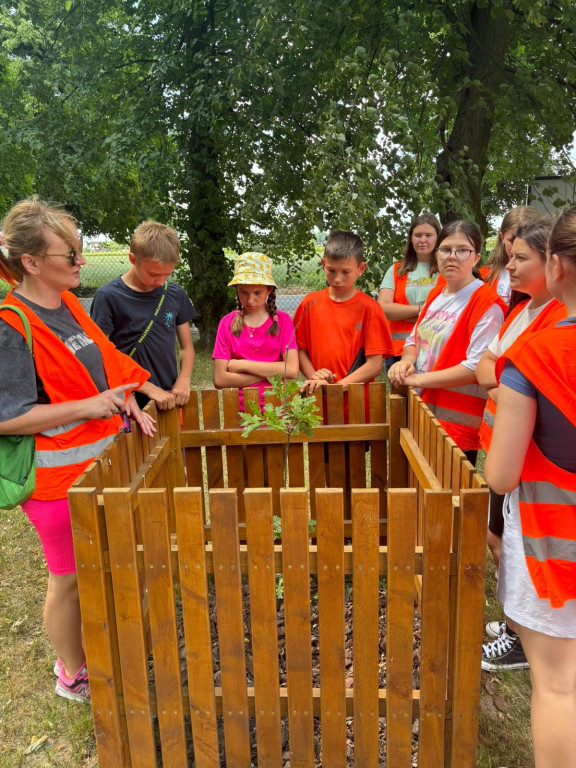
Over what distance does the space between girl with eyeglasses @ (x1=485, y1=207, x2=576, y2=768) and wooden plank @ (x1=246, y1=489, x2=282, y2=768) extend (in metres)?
0.69

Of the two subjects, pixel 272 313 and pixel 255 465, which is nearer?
pixel 255 465

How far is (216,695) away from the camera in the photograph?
83.1 inches

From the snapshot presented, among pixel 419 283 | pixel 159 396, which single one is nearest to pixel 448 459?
pixel 159 396

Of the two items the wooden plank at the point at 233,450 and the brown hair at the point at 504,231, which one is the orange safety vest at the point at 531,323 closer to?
the brown hair at the point at 504,231

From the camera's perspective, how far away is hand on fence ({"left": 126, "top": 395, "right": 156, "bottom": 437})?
253cm

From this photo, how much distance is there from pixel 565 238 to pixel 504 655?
2.14 m

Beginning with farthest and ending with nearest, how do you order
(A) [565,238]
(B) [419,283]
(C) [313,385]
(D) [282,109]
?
(D) [282,109]
(B) [419,283]
(C) [313,385]
(A) [565,238]

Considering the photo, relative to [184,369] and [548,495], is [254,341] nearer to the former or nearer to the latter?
[184,369]

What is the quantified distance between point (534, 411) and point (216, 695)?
148cm

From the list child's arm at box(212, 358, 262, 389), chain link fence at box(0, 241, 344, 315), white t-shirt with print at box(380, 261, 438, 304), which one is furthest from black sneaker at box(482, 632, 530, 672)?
chain link fence at box(0, 241, 344, 315)

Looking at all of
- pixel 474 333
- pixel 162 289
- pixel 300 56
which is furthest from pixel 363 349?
pixel 300 56

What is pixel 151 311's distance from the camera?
10.6 ft

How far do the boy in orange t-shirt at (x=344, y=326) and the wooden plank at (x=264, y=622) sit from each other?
1598 mm

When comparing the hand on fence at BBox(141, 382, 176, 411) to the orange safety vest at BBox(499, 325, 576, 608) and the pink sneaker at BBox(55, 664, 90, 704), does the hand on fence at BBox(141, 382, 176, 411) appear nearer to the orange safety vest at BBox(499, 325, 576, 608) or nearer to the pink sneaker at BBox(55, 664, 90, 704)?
the pink sneaker at BBox(55, 664, 90, 704)
